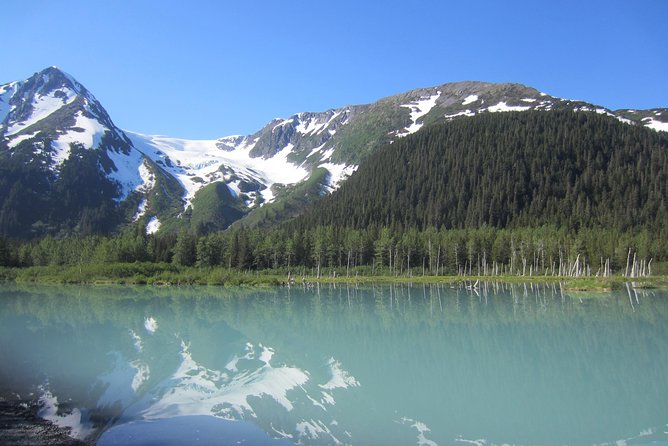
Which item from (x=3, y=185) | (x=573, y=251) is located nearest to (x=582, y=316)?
(x=573, y=251)

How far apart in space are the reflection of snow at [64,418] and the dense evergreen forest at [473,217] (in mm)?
86904

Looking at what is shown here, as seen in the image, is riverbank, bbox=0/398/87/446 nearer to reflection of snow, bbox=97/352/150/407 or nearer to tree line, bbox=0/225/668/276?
Result: reflection of snow, bbox=97/352/150/407

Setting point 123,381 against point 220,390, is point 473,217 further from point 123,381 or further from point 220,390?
point 123,381

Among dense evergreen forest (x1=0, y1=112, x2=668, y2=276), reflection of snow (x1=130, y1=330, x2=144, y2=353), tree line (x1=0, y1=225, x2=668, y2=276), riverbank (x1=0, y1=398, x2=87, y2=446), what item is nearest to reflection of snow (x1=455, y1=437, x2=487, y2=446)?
riverbank (x1=0, y1=398, x2=87, y2=446)

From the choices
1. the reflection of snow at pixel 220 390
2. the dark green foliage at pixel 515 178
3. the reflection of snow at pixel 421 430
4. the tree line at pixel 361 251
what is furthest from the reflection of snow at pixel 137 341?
the dark green foliage at pixel 515 178

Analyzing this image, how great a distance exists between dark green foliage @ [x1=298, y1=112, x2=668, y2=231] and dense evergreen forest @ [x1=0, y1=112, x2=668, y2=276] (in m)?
0.46

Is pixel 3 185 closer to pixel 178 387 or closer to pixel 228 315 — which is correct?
pixel 228 315

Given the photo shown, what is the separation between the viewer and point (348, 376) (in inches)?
862

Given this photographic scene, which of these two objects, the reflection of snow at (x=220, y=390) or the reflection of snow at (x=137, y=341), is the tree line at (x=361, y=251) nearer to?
the reflection of snow at (x=137, y=341)

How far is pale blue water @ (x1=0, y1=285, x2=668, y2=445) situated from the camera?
49.8ft

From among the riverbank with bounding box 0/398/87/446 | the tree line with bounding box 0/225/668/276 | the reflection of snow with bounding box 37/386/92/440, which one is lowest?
the reflection of snow with bounding box 37/386/92/440

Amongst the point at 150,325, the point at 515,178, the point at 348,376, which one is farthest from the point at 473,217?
the point at 348,376

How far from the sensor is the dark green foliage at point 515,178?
133500 millimetres

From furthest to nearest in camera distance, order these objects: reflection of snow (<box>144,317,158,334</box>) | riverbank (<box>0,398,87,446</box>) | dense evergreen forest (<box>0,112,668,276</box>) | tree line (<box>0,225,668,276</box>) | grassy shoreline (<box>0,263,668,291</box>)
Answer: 1. dense evergreen forest (<box>0,112,668,276</box>)
2. tree line (<box>0,225,668,276</box>)
3. grassy shoreline (<box>0,263,668,291</box>)
4. reflection of snow (<box>144,317,158,334</box>)
5. riverbank (<box>0,398,87,446</box>)
